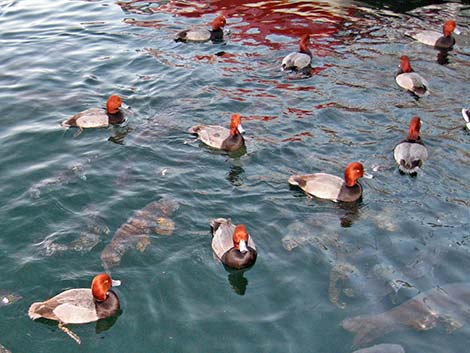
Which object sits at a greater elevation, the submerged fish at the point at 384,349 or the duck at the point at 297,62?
the submerged fish at the point at 384,349

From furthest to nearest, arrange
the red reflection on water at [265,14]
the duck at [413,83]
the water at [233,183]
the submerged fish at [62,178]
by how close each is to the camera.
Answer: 1. the red reflection on water at [265,14]
2. the duck at [413,83]
3. the submerged fish at [62,178]
4. the water at [233,183]

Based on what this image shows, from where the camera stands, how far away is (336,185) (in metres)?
11.6

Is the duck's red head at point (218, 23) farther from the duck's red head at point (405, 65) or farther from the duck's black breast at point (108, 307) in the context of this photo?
the duck's black breast at point (108, 307)

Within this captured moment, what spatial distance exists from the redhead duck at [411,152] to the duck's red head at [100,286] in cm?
658

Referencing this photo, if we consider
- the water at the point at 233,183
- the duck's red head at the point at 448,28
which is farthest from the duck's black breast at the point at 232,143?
the duck's red head at the point at 448,28

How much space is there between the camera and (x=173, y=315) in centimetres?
884

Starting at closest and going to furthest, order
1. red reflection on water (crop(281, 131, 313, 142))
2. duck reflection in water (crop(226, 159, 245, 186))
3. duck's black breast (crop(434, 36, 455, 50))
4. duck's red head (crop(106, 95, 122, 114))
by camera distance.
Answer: duck reflection in water (crop(226, 159, 245, 186))
red reflection on water (crop(281, 131, 313, 142))
duck's red head (crop(106, 95, 122, 114))
duck's black breast (crop(434, 36, 455, 50))

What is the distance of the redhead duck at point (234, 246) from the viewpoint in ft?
31.6

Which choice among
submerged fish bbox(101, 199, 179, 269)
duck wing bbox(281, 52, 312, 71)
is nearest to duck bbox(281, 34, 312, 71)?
duck wing bbox(281, 52, 312, 71)

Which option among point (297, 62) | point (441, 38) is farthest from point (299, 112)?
point (441, 38)

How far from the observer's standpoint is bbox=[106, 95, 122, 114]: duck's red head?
551 inches

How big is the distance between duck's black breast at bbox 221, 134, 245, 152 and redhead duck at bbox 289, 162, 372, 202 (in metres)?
1.85

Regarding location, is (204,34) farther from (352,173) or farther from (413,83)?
(352,173)

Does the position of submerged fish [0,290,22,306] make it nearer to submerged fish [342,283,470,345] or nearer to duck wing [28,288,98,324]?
duck wing [28,288,98,324]
